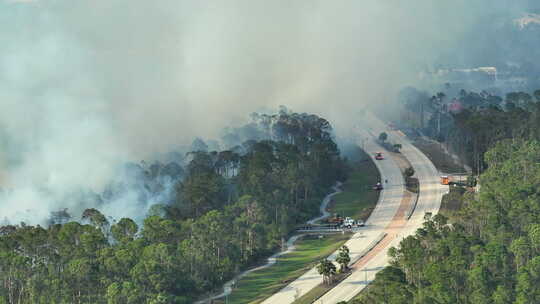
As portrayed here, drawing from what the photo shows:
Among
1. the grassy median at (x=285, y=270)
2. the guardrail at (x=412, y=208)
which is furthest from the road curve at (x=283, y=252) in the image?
the guardrail at (x=412, y=208)

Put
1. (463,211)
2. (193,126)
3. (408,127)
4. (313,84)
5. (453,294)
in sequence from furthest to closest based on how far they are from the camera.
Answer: (313,84) → (408,127) → (193,126) → (463,211) → (453,294)

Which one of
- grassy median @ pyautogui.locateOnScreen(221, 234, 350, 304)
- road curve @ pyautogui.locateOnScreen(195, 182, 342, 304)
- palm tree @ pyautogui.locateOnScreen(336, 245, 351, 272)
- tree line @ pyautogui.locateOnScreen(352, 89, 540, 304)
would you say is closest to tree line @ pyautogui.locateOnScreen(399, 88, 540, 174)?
tree line @ pyautogui.locateOnScreen(352, 89, 540, 304)

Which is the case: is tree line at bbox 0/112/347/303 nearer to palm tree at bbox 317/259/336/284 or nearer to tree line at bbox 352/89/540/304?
palm tree at bbox 317/259/336/284

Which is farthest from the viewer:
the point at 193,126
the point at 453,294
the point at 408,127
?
the point at 408,127

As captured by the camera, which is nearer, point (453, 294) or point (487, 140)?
point (453, 294)

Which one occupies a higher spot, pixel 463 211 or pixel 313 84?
pixel 313 84

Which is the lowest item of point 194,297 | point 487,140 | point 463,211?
point 194,297

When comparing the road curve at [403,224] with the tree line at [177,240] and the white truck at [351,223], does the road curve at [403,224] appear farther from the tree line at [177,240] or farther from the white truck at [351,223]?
the tree line at [177,240]

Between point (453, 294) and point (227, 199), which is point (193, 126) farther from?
point (453, 294)

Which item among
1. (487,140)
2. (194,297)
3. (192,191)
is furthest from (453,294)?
(487,140)
